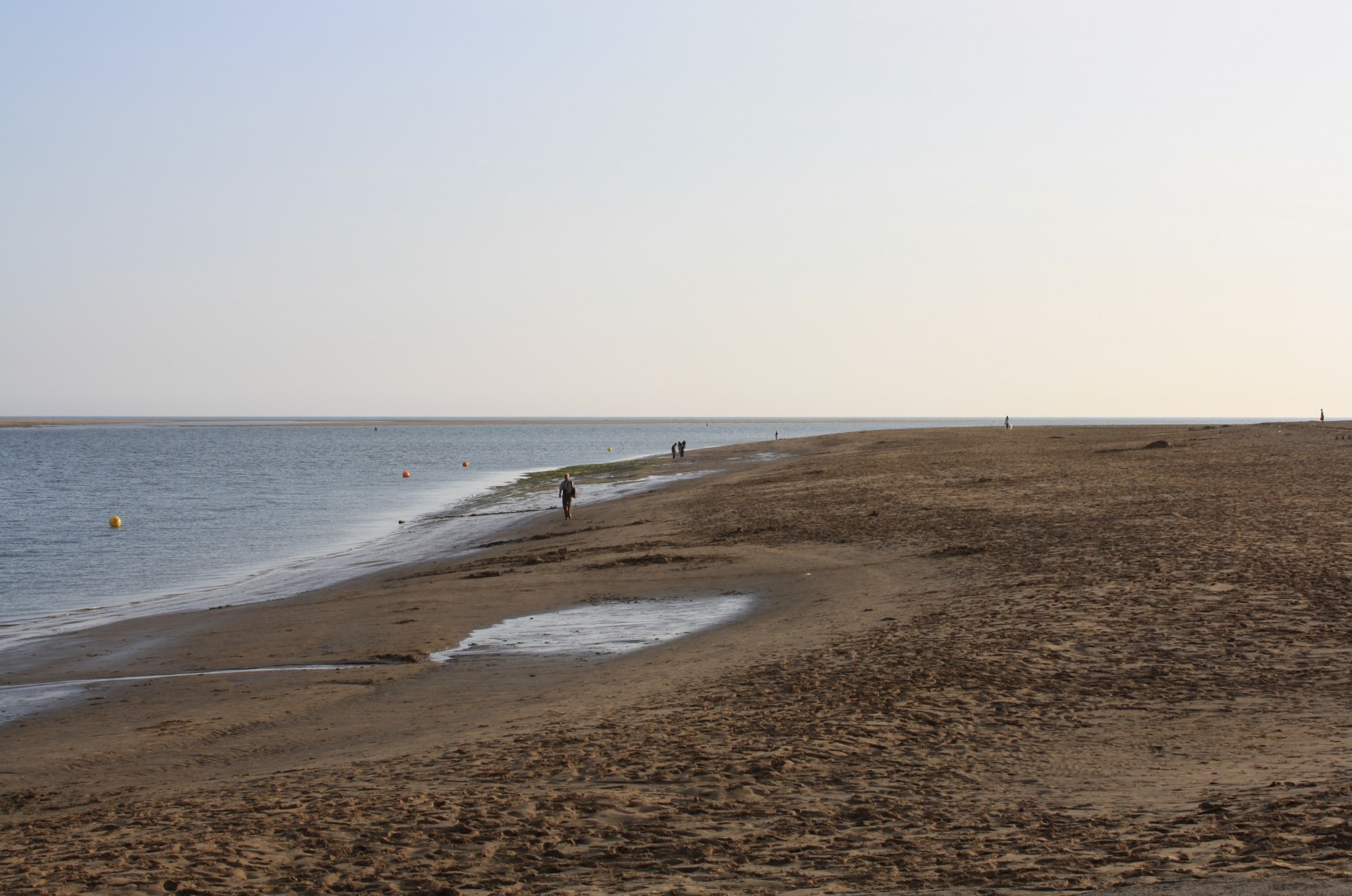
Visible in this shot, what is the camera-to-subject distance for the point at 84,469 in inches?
2859

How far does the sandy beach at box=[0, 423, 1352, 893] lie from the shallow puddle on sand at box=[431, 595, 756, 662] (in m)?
0.43

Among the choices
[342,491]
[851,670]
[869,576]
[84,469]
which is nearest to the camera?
[851,670]

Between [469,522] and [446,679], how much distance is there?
22062 millimetres

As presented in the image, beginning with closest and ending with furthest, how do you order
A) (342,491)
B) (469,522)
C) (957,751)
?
1. (957,751)
2. (469,522)
3. (342,491)

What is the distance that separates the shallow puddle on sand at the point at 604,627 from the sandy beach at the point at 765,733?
0.43 m

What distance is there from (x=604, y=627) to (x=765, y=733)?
666cm

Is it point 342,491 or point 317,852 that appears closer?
point 317,852

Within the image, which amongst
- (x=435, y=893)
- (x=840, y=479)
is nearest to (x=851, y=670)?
(x=435, y=893)

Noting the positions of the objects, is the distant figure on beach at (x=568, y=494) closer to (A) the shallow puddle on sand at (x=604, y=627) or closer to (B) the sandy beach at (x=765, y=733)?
(B) the sandy beach at (x=765, y=733)

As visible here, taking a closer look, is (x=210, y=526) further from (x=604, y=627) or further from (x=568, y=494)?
(x=604, y=627)

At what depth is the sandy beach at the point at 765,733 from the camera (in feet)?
19.9

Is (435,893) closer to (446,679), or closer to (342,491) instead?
(446,679)

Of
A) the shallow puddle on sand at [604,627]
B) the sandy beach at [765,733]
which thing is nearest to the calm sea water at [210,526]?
the sandy beach at [765,733]

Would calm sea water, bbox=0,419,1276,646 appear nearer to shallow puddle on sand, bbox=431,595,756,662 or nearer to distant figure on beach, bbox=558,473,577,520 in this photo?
distant figure on beach, bbox=558,473,577,520
